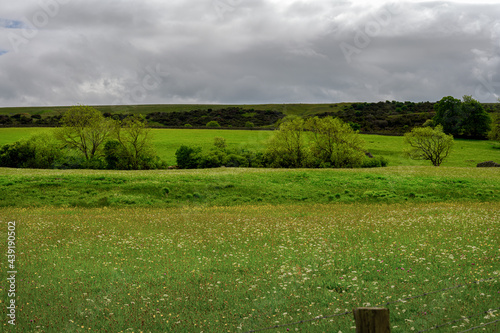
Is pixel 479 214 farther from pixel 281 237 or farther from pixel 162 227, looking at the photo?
pixel 162 227

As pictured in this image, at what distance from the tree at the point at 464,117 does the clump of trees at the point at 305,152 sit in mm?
52127

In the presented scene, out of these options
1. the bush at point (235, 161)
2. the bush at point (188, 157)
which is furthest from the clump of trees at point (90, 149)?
the bush at point (235, 161)

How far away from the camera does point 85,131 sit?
65.4 m

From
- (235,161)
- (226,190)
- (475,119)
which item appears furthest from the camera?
(475,119)

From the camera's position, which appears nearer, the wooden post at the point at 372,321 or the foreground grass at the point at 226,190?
Result: the wooden post at the point at 372,321

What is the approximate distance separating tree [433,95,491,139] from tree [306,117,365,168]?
54272 mm

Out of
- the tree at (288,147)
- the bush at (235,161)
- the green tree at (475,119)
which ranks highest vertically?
the green tree at (475,119)

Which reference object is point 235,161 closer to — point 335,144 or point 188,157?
point 188,157

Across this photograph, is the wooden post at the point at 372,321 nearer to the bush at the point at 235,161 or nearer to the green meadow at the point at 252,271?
the green meadow at the point at 252,271

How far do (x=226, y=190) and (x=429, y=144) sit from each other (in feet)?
159

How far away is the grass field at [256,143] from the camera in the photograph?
238ft

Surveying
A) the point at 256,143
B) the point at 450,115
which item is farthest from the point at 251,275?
the point at 450,115

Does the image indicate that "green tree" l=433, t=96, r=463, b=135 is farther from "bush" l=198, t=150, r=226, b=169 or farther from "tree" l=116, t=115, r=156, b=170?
"tree" l=116, t=115, r=156, b=170

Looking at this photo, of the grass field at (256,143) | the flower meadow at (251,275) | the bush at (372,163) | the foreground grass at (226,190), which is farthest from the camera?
the grass field at (256,143)
